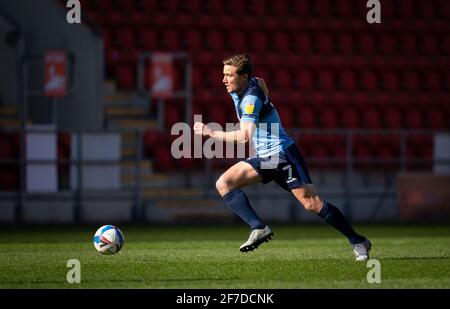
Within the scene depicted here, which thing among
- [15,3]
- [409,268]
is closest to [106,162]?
[15,3]

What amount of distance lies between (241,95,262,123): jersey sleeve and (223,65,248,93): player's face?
0.59 feet

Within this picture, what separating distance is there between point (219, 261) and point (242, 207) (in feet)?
1.62

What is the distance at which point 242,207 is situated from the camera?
870cm

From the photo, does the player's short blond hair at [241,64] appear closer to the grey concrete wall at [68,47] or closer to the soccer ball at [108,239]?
the soccer ball at [108,239]

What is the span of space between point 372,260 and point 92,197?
767 centimetres

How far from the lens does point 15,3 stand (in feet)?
55.0

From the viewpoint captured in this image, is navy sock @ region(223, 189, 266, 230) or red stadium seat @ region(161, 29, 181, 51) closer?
navy sock @ region(223, 189, 266, 230)

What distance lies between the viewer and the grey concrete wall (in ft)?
53.4

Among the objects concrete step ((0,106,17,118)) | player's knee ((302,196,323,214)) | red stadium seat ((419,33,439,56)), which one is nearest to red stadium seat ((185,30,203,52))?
concrete step ((0,106,17,118))

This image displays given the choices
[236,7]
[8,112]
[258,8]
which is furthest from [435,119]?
[8,112]

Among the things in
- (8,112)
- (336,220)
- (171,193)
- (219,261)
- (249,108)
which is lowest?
(171,193)

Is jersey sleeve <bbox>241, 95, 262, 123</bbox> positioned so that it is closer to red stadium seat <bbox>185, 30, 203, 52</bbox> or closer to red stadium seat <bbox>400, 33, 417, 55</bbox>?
red stadium seat <bbox>185, 30, 203, 52</bbox>

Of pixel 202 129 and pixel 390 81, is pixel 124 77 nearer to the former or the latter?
pixel 390 81
